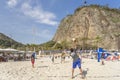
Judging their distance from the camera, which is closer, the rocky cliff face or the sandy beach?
the sandy beach

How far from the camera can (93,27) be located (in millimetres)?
94750

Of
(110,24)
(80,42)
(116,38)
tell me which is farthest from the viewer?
(110,24)

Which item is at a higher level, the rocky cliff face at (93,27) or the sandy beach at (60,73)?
the rocky cliff face at (93,27)

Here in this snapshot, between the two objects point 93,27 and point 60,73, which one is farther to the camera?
point 93,27

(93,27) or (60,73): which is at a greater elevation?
(93,27)

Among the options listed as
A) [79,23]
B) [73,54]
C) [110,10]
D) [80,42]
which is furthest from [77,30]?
[73,54]

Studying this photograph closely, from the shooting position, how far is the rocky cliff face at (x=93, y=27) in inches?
3383

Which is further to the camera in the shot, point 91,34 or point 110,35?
point 91,34

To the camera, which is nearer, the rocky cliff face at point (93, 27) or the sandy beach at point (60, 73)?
the sandy beach at point (60, 73)

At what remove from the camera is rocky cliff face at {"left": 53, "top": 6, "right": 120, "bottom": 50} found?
3383 inches

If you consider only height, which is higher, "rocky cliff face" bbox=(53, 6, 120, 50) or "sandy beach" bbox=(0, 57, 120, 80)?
"rocky cliff face" bbox=(53, 6, 120, 50)

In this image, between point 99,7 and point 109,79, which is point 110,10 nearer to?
point 99,7

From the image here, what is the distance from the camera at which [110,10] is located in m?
103

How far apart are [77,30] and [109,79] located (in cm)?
8589
